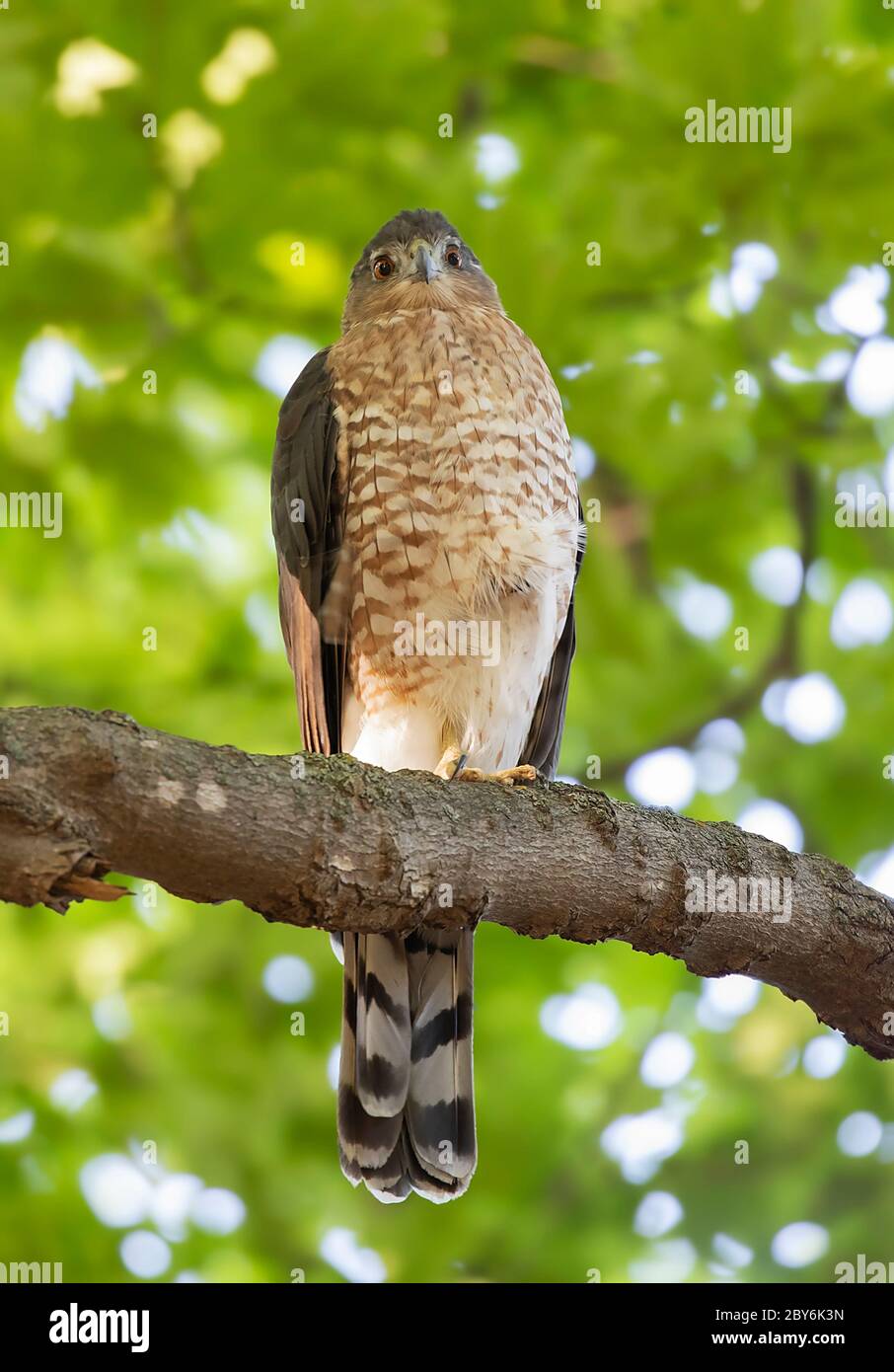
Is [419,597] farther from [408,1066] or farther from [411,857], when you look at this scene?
[411,857]

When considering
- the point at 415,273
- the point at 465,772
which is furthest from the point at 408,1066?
the point at 415,273

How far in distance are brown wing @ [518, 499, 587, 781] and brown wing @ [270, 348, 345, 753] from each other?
0.77 m

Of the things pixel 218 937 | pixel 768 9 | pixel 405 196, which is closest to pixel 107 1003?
pixel 218 937

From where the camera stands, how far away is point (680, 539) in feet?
19.2

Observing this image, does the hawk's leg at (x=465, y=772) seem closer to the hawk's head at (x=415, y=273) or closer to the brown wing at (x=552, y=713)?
the brown wing at (x=552, y=713)

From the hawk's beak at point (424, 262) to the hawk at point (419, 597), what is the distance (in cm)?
15

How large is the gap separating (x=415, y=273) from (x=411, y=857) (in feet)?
9.24

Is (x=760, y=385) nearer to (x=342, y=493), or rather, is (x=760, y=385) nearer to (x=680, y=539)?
(x=680, y=539)

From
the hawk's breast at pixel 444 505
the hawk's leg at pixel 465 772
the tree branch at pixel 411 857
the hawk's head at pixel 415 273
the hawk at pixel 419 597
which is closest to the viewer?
the tree branch at pixel 411 857

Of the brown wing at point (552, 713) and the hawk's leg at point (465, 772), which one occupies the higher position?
the brown wing at point (552, 713)

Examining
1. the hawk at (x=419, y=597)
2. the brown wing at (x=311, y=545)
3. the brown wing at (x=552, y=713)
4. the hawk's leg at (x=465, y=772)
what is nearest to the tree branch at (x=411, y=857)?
the hawk's leg at (x=465, y=772)

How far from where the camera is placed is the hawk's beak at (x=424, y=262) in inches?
191

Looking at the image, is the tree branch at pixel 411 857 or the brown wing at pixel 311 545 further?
the brown wing at pixel 311 545

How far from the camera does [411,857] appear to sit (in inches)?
108
